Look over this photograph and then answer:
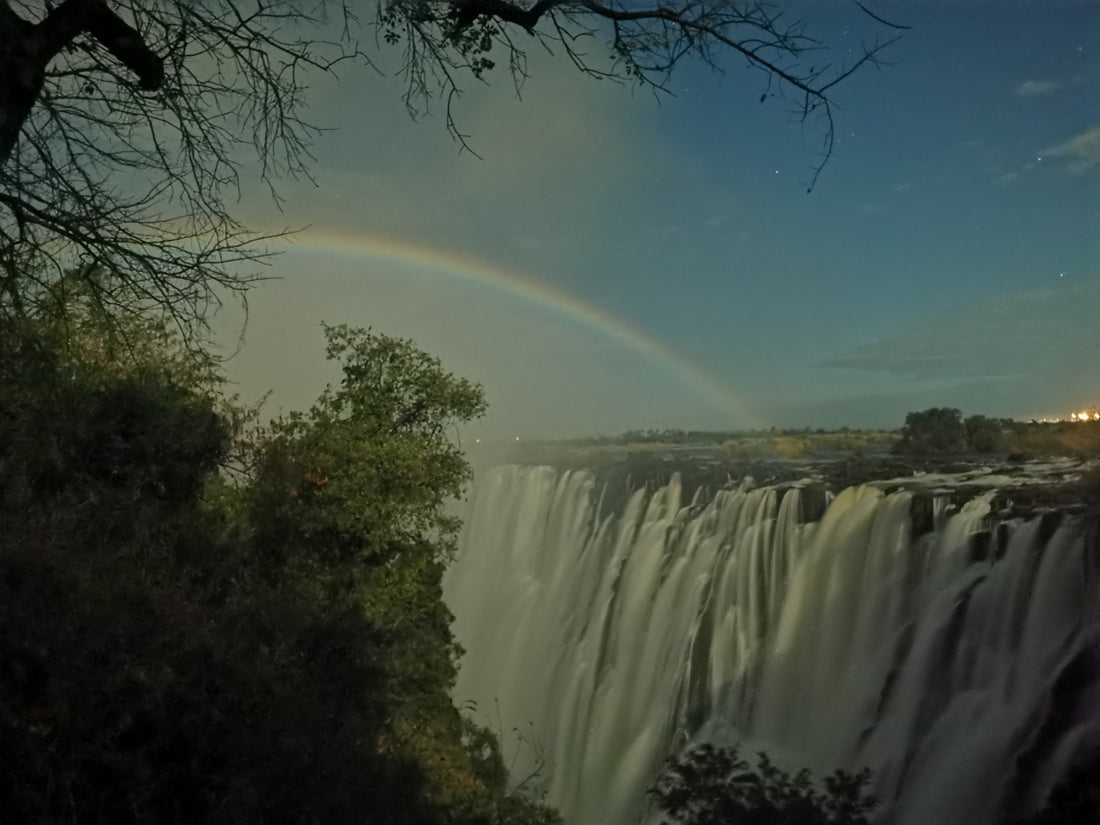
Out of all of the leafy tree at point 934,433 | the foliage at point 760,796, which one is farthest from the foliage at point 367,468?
the leafy tree at point 934,433

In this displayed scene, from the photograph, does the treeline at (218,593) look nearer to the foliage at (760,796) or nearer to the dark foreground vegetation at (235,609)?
the dark foreground vegetation at (235,609)

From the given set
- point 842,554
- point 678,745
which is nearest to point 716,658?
point 678,745

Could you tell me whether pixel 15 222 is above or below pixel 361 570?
above

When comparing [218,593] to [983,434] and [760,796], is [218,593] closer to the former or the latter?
[760,796]

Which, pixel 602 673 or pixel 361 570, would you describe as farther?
pixel 602 673

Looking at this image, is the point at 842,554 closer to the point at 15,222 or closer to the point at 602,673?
the point at 602,673

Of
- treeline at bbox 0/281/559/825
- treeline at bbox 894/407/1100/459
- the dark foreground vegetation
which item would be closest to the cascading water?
the dark foreground vegetation

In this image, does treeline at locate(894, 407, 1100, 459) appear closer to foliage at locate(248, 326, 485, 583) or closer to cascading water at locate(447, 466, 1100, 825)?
cascading water at locate(447, 466, 1100, 825)
